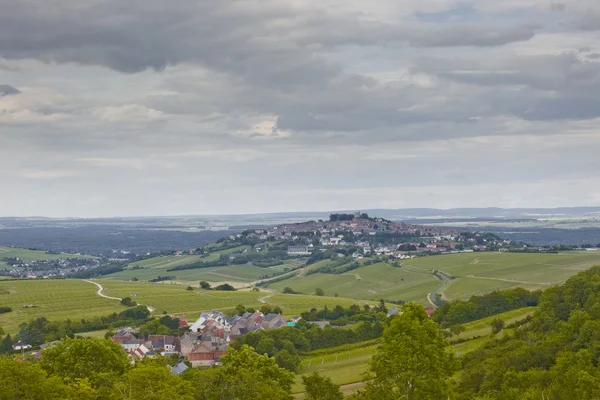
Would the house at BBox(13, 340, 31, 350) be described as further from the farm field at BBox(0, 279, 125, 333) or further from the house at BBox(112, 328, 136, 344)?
the house at BBox(112, 328, 136, 344)

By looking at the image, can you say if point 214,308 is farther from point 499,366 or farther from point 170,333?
point 499,366

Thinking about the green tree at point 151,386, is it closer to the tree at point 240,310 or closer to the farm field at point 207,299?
the tree at point 240,310

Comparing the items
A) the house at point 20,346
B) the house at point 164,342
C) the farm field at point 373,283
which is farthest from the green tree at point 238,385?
the farm field at point 373,283

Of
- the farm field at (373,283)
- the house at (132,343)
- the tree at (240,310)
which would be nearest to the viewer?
the house at (132,343)

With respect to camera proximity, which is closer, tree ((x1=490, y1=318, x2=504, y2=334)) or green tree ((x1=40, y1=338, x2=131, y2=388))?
green tree ((x1=40, y1=338, x2=131, y2=388))

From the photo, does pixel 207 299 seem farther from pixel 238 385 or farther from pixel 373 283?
pixel 238 385

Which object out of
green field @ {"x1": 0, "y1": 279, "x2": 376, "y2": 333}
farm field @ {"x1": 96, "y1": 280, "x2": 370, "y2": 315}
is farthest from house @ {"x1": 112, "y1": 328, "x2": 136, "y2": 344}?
farm field @ {"x1": 96, "y1": 280, "x2": 370, "y2": 315}

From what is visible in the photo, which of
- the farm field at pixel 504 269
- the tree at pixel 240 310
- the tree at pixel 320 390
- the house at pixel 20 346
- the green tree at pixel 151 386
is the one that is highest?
the green tree at pixel 151 386
